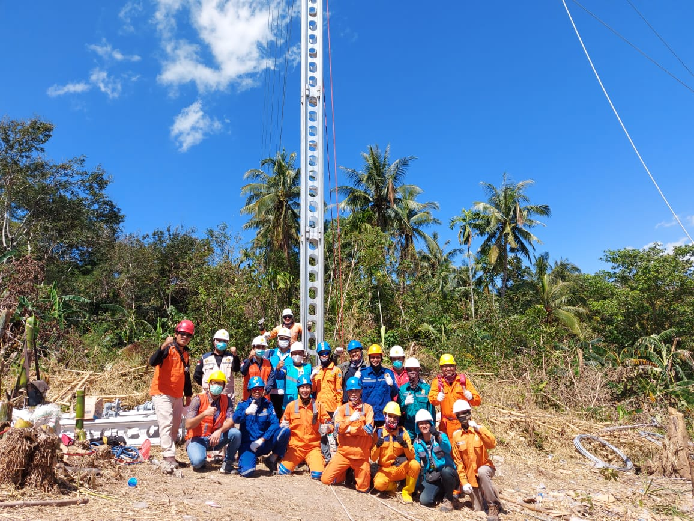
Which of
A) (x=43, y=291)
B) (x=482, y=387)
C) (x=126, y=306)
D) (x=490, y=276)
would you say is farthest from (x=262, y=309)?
(x=490, y=276)

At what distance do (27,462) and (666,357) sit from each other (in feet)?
43.2

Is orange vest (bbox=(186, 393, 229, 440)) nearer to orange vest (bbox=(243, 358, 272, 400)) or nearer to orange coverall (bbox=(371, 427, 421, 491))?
orange vest (bbox=(243, 358, 272, 400))

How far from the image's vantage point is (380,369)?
640cm

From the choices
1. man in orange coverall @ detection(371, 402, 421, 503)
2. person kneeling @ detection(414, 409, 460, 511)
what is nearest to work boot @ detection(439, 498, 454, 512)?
person kneeling @ detection(414, 409, 460, 511)

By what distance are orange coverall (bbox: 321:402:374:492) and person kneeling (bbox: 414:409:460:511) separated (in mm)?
625

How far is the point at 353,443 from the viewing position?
5.70 metres

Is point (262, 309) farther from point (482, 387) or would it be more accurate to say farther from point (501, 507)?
point (501, 507)

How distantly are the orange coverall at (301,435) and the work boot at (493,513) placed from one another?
205 centimetres

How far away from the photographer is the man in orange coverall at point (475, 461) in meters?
5.33

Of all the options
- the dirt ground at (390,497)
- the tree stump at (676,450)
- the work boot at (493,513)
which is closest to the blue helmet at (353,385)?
the dirt ground at (390,497)

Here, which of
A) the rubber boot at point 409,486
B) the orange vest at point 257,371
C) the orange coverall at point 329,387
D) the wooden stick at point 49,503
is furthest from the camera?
the orange vest at point 257,371

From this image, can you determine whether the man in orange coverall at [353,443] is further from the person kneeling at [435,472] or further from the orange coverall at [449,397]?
the orange coverall at [449,397]

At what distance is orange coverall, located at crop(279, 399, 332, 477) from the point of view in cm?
607

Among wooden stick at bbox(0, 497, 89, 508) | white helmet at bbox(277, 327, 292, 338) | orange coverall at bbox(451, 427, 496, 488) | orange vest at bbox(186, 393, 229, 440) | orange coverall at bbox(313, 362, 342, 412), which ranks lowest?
wooden stick at bbox(0, 497, 89, 508)
